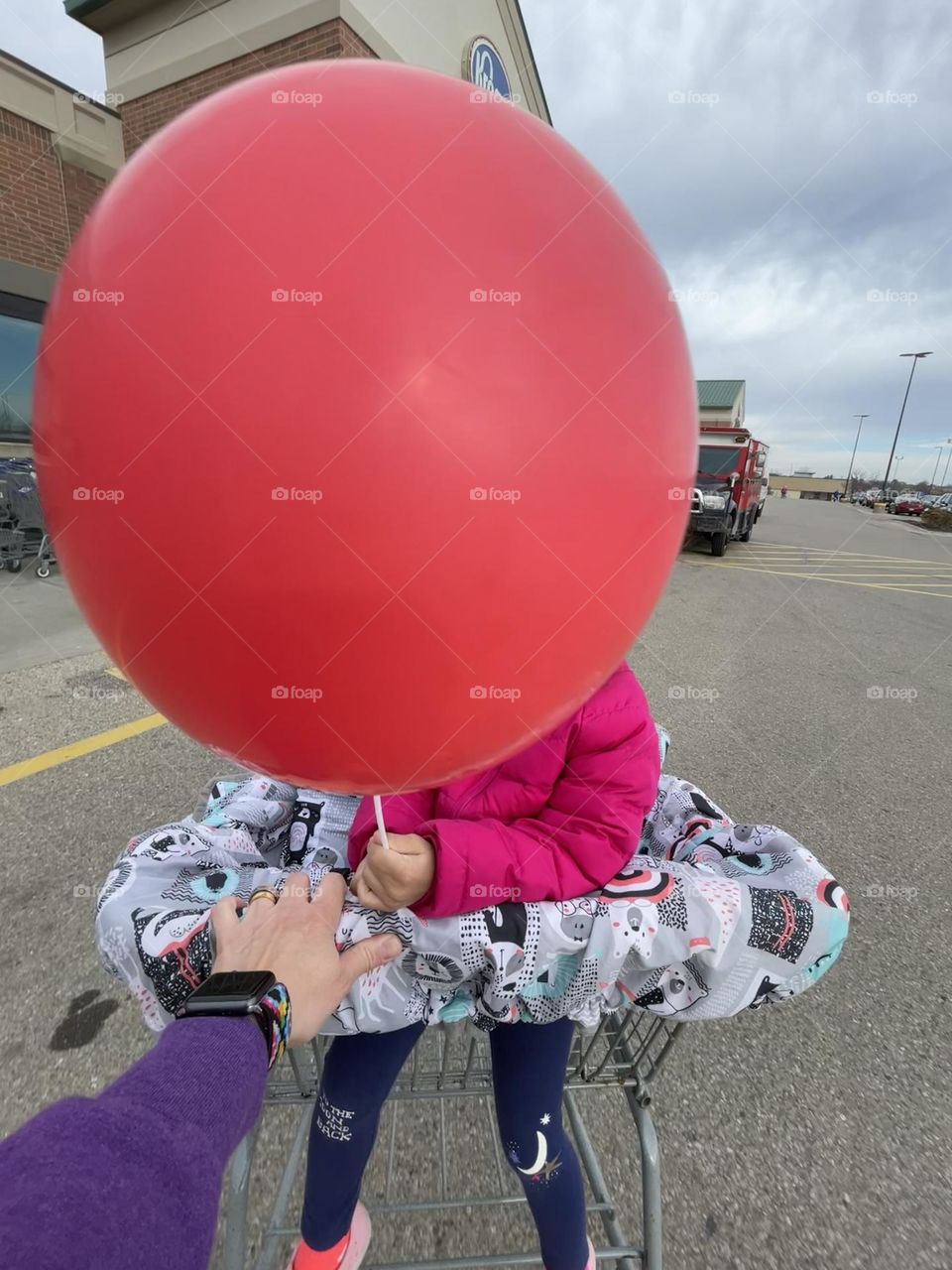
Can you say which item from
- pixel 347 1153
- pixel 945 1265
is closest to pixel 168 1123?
pixel 347 1153

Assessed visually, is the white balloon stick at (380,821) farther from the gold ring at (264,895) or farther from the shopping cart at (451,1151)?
the shopping cart at (451,1151)

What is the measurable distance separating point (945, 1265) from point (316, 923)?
1.81 meters

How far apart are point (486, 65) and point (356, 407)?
12399 millimetres

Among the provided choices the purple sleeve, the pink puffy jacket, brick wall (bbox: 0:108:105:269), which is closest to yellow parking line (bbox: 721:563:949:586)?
the pink puffy jacket

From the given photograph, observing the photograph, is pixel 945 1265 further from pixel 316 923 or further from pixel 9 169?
pixel 9 169

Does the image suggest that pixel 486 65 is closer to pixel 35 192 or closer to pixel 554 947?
pixel 35 192

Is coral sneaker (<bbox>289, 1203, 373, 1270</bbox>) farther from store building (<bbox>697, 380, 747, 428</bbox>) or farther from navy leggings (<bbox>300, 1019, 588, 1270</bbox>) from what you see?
store building (<bbox>697, 380, 747, 428</bbox>)

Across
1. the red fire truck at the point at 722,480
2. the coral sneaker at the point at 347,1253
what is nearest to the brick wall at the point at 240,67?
the red fire truck at the point at 722,480

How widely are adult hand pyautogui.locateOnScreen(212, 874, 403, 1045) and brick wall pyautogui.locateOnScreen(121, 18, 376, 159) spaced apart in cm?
845

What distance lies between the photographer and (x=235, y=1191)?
4.40 feet

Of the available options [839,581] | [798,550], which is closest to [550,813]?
[839,581]

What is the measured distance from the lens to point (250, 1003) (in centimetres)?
87

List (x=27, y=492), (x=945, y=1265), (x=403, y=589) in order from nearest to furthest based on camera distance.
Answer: (x=403, y=589) < (x=945, y=1265) < (x=27, y=492)

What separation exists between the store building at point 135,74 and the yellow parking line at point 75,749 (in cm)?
574
